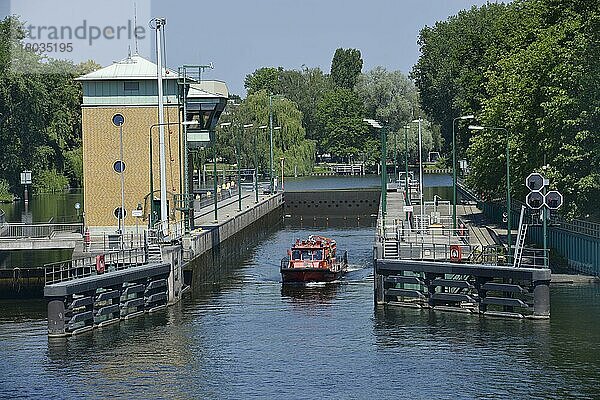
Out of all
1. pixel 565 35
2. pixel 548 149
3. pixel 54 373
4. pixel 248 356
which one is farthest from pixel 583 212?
pixel 54 373

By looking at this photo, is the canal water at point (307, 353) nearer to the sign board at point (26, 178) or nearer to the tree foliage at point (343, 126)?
the sign board at point (26, 178)

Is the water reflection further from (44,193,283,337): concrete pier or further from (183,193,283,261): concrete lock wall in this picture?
(183,193,283,261): concrete lock wall

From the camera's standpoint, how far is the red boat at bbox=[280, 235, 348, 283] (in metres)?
60.2

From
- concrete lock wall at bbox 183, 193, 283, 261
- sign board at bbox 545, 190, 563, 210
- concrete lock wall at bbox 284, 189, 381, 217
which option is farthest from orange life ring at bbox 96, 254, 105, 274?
concrete lock wall at bbox 284, 189, 381, 217

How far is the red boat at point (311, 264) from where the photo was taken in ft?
197

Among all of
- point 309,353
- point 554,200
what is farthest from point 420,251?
point 309,353

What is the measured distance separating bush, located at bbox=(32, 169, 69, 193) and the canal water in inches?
2771

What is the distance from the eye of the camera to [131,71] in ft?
225

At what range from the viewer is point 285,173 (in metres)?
150

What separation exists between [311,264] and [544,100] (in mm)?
13277

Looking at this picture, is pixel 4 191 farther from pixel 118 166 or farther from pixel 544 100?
pixel 544 100

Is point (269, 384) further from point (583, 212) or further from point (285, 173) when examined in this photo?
point (285, 173)

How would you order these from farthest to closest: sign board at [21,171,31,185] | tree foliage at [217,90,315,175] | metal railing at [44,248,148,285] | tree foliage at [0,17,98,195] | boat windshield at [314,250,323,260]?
1. tree foliage at [217,90,315,175]
2. tree foliage at [0,17,98,195]
3. sign board at [21,171,31,185]
4. boat windshield at [314,250,323,260]
5. metal railing at [44,248,148,285]

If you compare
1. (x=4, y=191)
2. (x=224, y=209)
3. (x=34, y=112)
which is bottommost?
(x=224, y=209)
